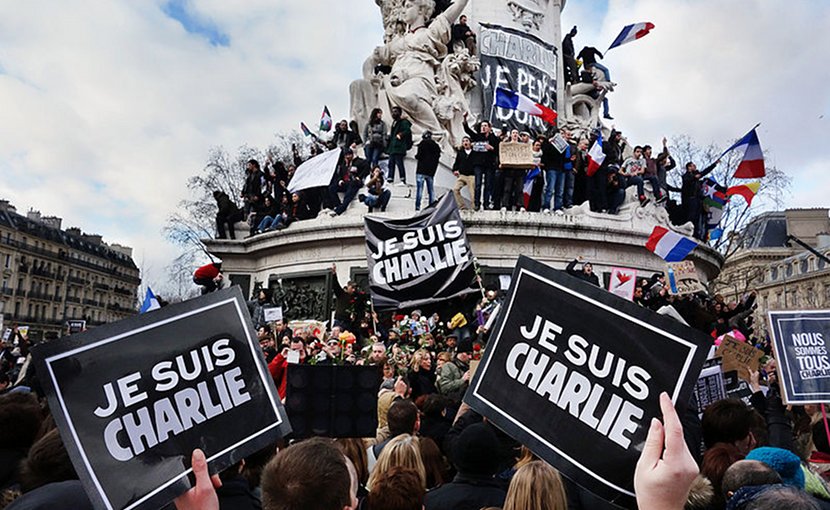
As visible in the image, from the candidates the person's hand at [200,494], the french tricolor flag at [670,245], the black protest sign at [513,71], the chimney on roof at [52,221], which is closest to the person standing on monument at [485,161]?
the french tricolor flag at [670,245]

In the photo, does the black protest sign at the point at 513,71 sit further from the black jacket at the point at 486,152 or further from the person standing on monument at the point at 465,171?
the black jacket at the point at 486,152

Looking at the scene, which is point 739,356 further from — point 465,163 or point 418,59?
point 418,59

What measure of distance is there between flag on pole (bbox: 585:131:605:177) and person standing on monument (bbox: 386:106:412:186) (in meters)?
5.04

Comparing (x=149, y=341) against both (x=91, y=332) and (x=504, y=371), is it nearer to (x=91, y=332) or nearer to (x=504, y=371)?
(x=91, y=332)

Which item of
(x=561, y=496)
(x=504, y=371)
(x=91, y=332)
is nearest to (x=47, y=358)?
(x=91, y=332)

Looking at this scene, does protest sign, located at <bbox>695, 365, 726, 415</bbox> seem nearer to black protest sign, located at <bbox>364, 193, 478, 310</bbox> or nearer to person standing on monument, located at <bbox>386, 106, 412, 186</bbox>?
Answer: black protest sign, located at <bbox>364, 193, 478, 310</bbox>

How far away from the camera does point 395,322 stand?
14.9 m

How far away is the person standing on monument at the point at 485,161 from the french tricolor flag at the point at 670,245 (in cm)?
445

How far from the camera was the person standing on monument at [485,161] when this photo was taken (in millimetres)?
17172

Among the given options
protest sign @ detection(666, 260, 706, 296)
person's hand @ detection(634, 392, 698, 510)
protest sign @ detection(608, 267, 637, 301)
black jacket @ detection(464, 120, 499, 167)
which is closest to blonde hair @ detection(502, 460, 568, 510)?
person's hand @ detection(634, 392, 698, 510)

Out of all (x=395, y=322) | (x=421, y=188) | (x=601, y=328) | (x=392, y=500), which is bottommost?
(x=395, y=322)

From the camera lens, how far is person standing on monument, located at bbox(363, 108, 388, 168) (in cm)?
1953

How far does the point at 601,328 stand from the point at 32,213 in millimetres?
95152

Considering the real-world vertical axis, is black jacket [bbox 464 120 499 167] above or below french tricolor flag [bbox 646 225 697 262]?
above
